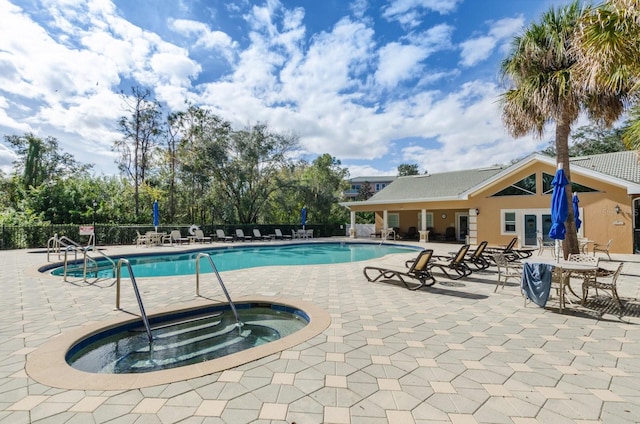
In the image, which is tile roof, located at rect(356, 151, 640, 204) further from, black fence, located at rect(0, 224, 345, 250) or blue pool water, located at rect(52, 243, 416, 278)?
black fence, located at rect(0, 224, 345, 250)

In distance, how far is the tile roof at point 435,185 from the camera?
21916mm

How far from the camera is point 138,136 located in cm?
2608

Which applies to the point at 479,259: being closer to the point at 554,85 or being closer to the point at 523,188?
the point at 554,85

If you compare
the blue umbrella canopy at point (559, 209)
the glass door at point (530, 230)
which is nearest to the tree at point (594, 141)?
the glass door at point (530, 230)

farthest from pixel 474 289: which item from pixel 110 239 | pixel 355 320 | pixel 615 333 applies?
pixel 110 239

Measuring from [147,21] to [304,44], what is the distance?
20.4 ft

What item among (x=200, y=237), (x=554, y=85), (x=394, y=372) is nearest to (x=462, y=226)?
(x=554, y=85)

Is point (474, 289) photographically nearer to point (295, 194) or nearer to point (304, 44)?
point (304, 44)

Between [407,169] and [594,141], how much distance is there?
1149 inches

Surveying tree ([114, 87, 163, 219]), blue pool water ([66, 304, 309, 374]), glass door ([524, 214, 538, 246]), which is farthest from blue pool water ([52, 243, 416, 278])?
tree ([114, 87, 163, 219])

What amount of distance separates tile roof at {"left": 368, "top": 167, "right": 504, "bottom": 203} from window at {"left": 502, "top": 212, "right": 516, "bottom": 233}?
3945 mm

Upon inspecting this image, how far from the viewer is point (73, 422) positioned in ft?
7.52

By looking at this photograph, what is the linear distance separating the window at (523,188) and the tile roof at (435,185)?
3.71 meters

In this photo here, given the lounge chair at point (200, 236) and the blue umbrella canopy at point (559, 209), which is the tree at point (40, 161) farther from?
the blue umbrella canopy at point (559, 209)
